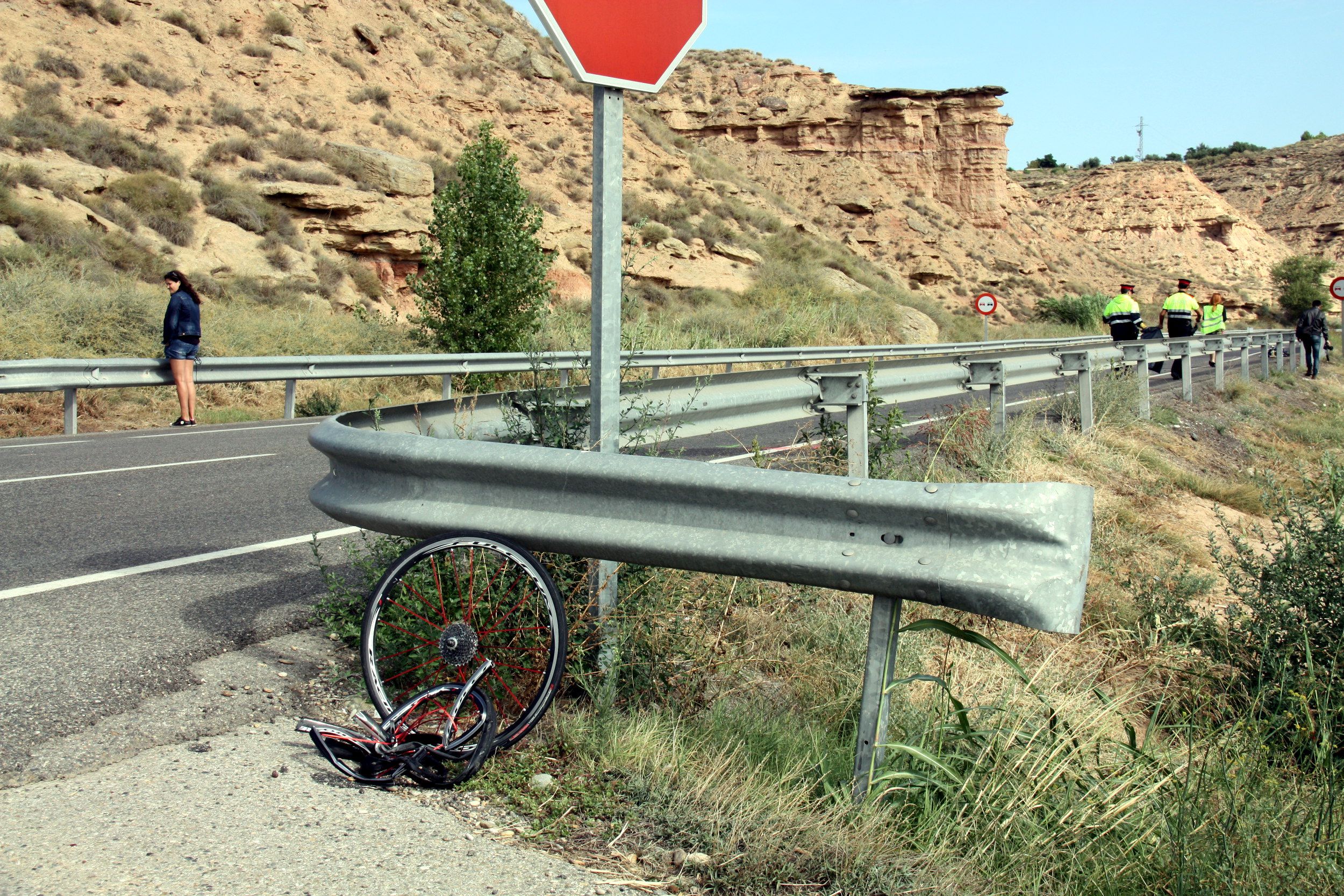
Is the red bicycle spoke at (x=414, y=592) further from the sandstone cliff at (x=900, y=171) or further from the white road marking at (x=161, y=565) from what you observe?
the sandstone cliff at (x=900, y=171)

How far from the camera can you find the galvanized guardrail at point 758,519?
258 cm

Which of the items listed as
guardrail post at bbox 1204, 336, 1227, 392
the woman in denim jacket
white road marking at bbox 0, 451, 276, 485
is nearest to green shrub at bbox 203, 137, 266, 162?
the woman in denim jacket

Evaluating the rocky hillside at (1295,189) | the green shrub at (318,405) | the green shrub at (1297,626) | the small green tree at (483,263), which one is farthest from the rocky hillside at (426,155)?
the rocky hillside at (1295,189)

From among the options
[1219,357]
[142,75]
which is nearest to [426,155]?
[142,75]

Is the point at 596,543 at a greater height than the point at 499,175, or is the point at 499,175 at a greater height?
the point at 499,175

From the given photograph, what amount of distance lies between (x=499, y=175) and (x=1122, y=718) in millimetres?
16111

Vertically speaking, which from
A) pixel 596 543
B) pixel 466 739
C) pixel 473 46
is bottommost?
pixel 466 739

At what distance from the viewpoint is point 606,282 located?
3.40 m

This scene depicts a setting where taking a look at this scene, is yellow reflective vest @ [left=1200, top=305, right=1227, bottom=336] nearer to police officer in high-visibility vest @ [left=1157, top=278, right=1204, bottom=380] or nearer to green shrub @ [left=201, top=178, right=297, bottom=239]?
police officer in high-visibility vest @ [left=1157, top=278, right=1204, bottom=380]

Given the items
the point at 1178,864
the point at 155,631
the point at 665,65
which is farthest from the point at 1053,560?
the point at 155,631

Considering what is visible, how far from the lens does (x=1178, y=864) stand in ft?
8.48

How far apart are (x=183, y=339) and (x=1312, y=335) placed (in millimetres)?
22925

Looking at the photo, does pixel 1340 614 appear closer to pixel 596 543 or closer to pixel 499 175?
pixel 596 543

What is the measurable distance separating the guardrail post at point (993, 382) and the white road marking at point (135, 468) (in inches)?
240
